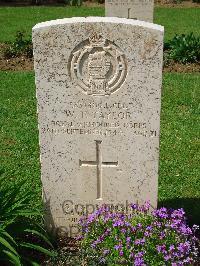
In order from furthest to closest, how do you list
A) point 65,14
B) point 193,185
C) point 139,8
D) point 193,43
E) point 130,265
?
point 65,14, point 193,43, point 139,8, point 193,185, point 130,265

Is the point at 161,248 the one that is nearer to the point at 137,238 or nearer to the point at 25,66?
the point at 137,238

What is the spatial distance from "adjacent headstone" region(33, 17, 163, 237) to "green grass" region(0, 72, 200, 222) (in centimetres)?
53

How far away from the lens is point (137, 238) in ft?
13.8

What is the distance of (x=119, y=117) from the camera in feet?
14.6

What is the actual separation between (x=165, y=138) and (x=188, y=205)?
211 cm

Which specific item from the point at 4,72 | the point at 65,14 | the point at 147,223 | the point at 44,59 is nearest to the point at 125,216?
the point at 147,223

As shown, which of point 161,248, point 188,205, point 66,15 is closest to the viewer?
point 161,248

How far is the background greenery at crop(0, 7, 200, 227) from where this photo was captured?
6109 millimetres

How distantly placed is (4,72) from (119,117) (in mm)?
7353

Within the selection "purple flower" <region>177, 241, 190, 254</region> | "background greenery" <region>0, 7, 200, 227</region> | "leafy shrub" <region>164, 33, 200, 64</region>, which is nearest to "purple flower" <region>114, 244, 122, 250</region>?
"purple flower" <region>177, 241, 190, 254</region>

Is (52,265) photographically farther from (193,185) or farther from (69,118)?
(193,185)

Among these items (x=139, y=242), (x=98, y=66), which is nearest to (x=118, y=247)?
(x=139, y=242)

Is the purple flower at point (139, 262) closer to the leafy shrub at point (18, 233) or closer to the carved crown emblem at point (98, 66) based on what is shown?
the leafy shrub at point (18, 233)

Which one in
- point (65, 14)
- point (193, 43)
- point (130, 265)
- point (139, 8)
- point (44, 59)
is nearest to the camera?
point (130, 265)
